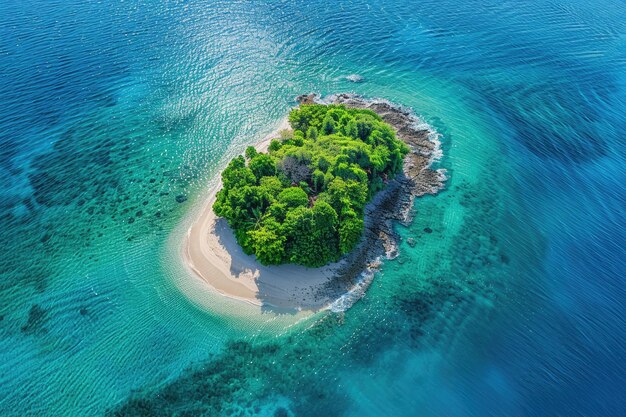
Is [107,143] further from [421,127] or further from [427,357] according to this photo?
[427,357]

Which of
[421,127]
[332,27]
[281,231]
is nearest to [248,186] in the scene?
[281,231]

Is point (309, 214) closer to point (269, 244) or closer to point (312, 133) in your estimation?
point (269, 244)

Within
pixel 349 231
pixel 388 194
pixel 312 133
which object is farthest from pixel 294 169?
pixel 388 194

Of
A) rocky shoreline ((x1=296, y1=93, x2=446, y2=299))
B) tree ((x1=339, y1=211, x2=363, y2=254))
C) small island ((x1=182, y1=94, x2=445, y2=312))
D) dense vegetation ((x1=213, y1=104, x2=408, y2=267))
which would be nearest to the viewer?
small island ((x1=182, y1=94, x2=445, y2=312))

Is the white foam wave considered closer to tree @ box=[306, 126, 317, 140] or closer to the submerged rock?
tree @ box=[306, 126, 317, 140]

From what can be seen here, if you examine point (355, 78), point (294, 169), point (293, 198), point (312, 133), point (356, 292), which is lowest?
point (356, 292)

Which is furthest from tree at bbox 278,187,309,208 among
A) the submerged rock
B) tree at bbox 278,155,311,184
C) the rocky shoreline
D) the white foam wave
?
the submerged rock

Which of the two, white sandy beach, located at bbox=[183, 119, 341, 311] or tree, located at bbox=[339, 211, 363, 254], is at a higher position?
tree, located at bbox=[339, 211, 363, 254]

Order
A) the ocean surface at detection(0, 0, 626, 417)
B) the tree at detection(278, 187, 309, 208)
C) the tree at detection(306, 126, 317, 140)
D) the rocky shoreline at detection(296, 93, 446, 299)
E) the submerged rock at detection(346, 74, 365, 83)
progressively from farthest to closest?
the submerged rock at detection(346, 74, 365, 83) < the tree at detection(306, 126, 317, 140) < the tree at detection(278, 187, 309, 208) < the rocky shoreline at detection(296, 93, 446, 299) < the ocean surface at detection(0, 0, 626, 417)
